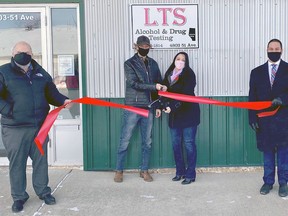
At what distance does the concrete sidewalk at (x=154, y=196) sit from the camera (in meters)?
4.55

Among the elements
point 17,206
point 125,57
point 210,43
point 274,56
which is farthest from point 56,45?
point 274,56

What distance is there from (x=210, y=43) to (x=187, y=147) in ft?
5.18

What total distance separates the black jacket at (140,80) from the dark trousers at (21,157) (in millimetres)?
1434

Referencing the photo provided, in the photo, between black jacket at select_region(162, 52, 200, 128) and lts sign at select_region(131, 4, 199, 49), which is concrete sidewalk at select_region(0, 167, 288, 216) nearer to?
black jacket at select_region(162, 52, 200, 128)

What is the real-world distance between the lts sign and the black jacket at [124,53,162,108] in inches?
18.0

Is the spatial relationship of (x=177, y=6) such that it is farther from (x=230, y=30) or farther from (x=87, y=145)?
(x=87, y=145)

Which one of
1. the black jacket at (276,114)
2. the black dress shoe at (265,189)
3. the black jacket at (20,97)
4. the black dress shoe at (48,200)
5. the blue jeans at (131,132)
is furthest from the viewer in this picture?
the blue jeans at (131,132)

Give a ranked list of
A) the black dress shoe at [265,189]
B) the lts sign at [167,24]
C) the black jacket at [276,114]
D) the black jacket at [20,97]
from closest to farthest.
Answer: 1. the black jacket at [20,97]
2. the black jacket at [276,114]
3. the black dress shoe at [265,189]
4. the lts sign at [167,24]

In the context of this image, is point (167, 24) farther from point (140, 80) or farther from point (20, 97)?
point (20, 97)

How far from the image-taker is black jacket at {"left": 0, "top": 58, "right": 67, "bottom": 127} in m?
4.36

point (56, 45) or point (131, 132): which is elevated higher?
point (56, 45)

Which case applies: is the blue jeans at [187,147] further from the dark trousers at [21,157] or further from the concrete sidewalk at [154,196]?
the dark trousers at [21,157]

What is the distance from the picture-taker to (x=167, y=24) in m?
5.90

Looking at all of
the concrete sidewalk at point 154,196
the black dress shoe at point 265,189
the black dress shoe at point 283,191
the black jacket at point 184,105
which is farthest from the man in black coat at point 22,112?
the black dress shoe at point 283,191
